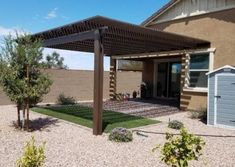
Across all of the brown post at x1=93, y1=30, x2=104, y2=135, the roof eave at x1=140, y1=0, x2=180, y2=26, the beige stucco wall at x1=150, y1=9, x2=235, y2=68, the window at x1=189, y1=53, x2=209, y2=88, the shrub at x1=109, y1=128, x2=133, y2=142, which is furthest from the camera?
the roof eave at x1=140, y1=0, x2=180, y2=26

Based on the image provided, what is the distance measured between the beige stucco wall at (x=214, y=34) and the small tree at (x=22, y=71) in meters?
7.77

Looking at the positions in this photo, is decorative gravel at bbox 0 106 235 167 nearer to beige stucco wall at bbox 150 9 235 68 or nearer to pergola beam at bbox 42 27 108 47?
pergola beam at bbox 42 27 108 47

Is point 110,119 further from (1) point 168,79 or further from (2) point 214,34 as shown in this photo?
(1) point 168,79

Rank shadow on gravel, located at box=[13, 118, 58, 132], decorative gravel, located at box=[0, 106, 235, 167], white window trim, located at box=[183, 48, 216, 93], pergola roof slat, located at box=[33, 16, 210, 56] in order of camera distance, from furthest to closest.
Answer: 1. white window trim, located at box=[183, 48, 216, 93]
2. shadow on gravel, located at box=[13, 118, 58, 132]
3. pergola roof slat, located at box=[33, 16, 210, 56]
4. decorative gravel, located at box=[0, 106, 235, 167]

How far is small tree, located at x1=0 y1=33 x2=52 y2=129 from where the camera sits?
8.70m

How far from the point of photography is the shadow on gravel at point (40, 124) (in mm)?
9513

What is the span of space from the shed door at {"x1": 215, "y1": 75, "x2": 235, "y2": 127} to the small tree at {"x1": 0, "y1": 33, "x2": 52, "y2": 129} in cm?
605

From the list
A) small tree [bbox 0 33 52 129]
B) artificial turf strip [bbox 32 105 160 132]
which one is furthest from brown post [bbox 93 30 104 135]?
small tree [bbox 0 33 52 129]

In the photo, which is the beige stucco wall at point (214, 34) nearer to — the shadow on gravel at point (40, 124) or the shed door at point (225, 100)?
the shed door at point (225, 100)

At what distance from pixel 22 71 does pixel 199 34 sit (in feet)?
30.2

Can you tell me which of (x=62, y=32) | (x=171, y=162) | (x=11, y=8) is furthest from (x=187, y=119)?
(x=11, y=8)

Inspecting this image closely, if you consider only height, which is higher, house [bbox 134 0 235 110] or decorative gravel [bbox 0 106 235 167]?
house [bbox 134 0 235 110]

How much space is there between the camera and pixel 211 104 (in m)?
10.6

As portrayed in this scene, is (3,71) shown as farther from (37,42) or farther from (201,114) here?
(201,114)
